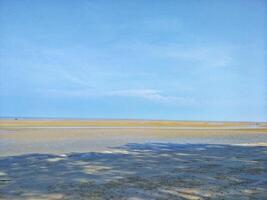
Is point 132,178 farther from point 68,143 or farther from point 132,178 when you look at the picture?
point 68,143

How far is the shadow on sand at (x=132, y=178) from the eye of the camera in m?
7.14

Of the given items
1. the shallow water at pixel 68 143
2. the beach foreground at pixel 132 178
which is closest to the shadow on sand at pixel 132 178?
the beach foreground at pixel 132 178

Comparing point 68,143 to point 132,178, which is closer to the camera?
point 132,178

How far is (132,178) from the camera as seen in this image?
8844 millimetres

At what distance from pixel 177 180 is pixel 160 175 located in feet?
Result: 2.84

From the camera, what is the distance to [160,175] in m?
9.35

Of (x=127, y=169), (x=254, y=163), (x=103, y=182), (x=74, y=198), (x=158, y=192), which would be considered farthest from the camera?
(x=254, y=163)

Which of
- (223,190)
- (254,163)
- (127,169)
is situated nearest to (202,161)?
(254,163)

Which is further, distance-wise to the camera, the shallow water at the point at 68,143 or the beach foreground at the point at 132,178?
the shallow water at the point at 68,143

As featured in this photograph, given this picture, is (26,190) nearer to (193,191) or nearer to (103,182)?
(103,182)

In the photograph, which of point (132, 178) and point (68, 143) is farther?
point (68, 143)

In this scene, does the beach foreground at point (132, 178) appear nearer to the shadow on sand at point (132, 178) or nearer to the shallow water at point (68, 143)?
the shadow on sand at point (132, 178)

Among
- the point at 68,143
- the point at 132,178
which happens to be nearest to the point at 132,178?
the point at 132,178

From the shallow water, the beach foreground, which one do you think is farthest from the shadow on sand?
the shallow water
